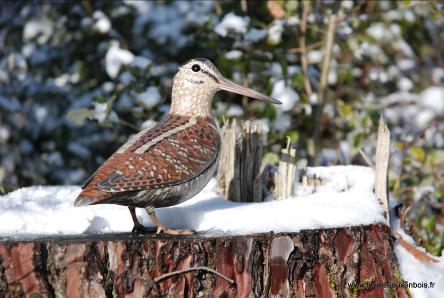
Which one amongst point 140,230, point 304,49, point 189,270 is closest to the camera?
point 189,270

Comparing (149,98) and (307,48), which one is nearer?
(149,98)

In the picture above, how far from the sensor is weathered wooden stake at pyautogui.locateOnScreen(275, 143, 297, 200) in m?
4.97

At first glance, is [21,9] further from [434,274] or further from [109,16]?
[434,274]

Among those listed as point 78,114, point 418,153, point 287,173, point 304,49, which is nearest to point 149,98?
point 78,114

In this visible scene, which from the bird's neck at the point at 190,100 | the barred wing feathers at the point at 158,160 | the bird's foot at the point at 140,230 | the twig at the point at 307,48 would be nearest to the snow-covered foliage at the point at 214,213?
the bird's foot at the point at 140,230

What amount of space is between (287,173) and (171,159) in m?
0.98

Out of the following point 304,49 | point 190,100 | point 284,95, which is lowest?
point 190,100

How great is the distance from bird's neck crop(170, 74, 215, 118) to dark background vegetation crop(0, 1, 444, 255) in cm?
127

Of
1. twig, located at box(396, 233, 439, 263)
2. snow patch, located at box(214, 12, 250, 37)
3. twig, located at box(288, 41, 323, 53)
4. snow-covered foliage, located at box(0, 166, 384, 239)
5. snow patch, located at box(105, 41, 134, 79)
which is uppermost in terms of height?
snow patch, located at box(214, 12, 250, 37)

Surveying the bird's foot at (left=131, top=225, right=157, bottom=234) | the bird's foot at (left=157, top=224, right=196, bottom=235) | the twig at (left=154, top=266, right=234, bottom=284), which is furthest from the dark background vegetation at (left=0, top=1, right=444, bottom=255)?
the twig at (left=154, top=266, right=234, bottom=284)

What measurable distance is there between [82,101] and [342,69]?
255 centimetres

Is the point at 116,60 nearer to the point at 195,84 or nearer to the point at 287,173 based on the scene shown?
the point at 195,84

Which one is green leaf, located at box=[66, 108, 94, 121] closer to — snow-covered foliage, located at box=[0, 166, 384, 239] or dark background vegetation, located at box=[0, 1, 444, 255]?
dark background vegetation, located at box=[0, 1, 444, 255]

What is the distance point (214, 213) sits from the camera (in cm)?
448
